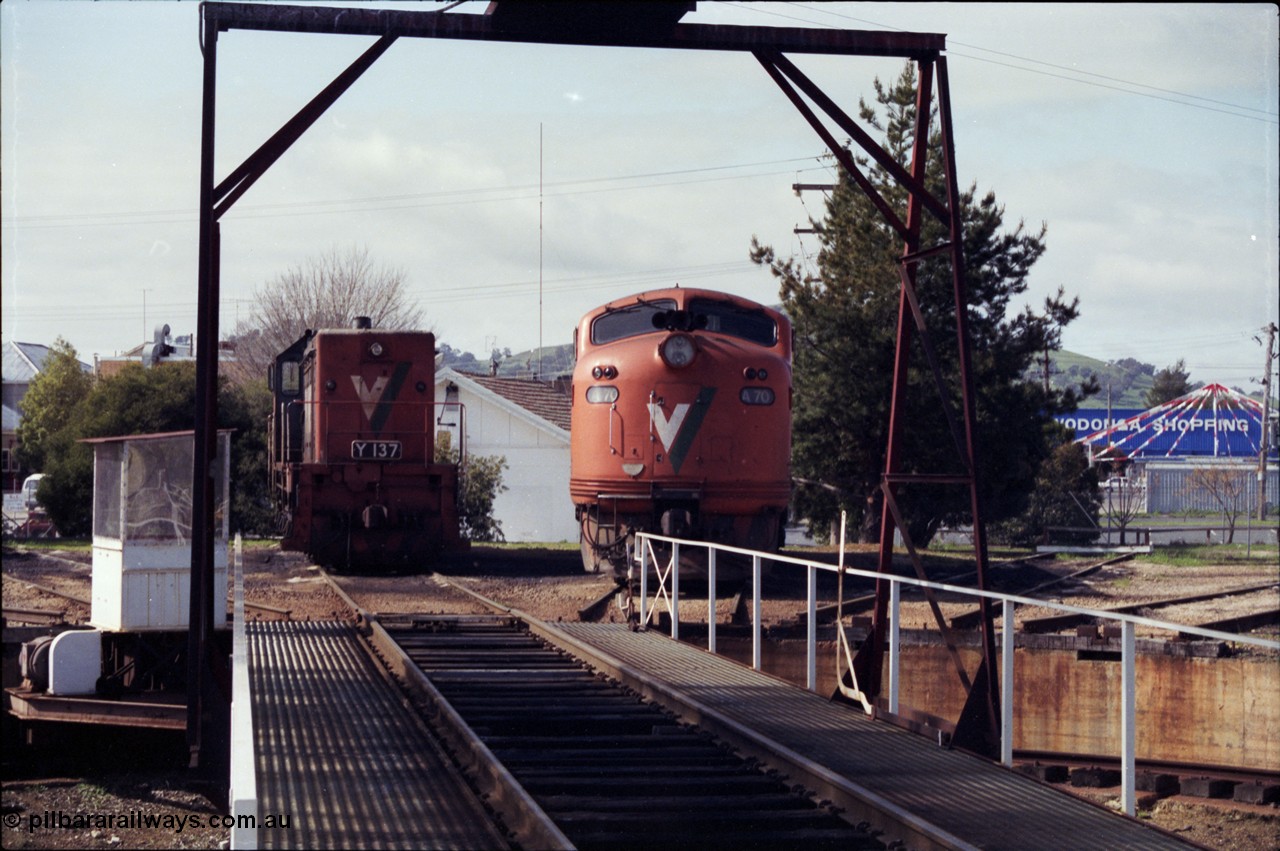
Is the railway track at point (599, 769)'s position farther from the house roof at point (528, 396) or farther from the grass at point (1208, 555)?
the house roof at point (528, 396)

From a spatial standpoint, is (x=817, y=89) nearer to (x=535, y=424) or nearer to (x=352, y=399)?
(x=352, y=399)

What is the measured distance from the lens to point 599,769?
24.5 ft

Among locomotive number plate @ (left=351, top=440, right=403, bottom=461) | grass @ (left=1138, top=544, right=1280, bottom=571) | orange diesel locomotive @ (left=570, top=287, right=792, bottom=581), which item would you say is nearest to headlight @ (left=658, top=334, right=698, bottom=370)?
orange diesel locomotive @ (left=570, top=287, right=792, bottom=581)

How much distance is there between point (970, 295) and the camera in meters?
30.8

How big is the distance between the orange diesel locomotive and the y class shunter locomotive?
4.84 m

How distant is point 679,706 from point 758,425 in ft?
25.6

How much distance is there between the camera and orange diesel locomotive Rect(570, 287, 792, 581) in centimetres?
1630

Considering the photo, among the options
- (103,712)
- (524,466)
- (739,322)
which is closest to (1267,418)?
(524,466)

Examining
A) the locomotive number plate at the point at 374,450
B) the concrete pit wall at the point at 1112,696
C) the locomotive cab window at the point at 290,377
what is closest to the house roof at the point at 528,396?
the locomotive cab window at the point at 290,377

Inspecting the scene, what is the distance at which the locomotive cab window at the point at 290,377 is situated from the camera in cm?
2452

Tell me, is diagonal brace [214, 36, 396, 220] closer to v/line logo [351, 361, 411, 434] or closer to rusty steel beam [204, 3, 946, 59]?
rusty steel beam [204, 3, 946, 59]

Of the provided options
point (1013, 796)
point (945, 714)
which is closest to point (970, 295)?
point (945, 714)

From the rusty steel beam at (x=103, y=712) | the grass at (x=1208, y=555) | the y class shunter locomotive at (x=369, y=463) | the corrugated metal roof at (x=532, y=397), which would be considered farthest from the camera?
the corrugated metal roof at (x=532, y=397)

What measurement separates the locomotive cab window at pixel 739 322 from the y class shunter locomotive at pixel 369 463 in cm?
610
